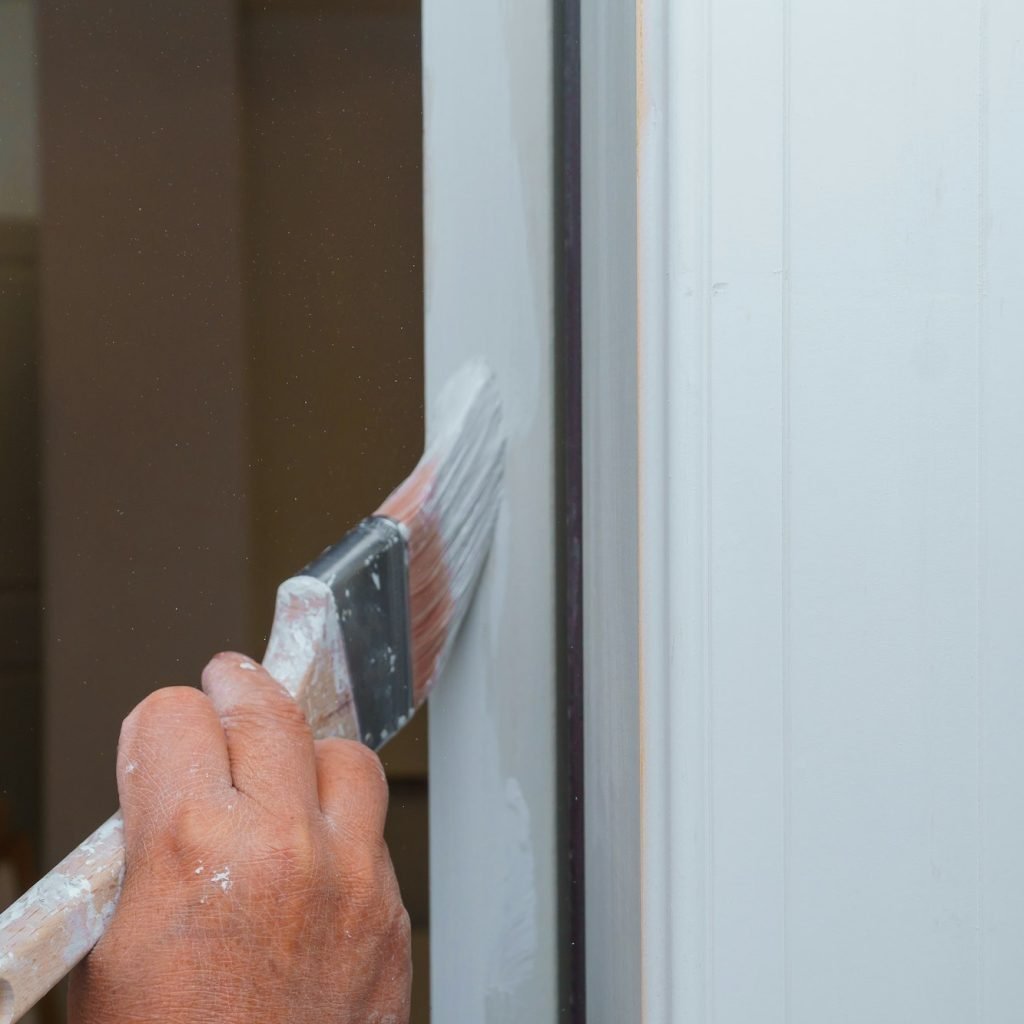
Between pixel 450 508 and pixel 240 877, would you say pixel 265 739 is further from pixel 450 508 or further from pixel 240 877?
pixel 450 508

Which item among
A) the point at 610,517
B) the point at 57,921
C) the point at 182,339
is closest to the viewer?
the point at 57,921

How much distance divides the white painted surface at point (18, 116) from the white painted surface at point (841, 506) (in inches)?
27.6

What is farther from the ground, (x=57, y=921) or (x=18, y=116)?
(x=18, y=116)

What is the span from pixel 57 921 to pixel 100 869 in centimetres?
3

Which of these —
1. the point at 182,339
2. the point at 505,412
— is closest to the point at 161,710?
the point at 505,412

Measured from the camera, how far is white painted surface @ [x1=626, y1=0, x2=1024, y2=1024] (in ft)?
1.44

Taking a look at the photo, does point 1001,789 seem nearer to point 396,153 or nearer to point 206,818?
point 206,818

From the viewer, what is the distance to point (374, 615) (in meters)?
0.59

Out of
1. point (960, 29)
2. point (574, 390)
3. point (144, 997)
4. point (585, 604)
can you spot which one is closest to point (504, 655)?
point (585, 604)

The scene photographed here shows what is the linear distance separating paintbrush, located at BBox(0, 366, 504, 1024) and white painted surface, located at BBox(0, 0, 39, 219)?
54 centimetres

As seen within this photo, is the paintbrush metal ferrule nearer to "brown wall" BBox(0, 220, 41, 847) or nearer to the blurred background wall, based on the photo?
the blurred background wall

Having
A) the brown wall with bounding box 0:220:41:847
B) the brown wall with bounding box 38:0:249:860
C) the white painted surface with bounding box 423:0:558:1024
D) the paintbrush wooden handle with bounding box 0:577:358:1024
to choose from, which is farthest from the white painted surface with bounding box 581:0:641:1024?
the brown wall with bounding box 0:220:41:847

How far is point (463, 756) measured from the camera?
67 cm

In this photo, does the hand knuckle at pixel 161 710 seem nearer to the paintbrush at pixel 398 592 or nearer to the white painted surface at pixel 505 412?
the paintbrush at pixel 398 592
